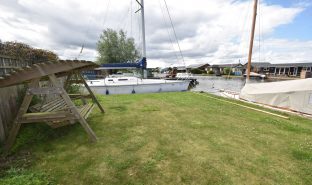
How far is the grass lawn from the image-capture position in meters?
2.99

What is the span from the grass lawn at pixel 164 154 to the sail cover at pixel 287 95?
3374mm

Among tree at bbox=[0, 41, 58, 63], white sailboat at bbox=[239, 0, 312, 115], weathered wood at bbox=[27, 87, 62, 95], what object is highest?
tree at bbox=[0, 41, 58, 63]

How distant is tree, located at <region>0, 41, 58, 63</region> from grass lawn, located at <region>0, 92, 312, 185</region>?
3.10 m

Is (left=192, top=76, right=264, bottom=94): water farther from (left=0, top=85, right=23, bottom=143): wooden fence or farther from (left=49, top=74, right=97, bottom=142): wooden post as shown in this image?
(left=0, top=85, right=23, bottom=143): wooden fence

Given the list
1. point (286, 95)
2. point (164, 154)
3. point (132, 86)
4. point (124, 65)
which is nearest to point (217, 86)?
point (132, 86)

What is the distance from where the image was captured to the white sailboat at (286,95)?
27.2ft

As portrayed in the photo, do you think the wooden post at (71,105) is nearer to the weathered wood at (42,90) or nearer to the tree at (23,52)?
the weathered wood at (42,90)

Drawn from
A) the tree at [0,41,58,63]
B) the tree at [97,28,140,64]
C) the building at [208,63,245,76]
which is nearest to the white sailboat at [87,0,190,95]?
the tree at [0,41,58,63]

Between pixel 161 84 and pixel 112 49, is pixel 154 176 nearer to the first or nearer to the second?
Result: pixel 161 84

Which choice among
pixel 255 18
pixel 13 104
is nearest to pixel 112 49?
pixel 255 18

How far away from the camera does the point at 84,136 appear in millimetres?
4641

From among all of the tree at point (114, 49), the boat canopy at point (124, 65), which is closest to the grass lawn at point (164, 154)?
the boat canopy at point (124, 65)

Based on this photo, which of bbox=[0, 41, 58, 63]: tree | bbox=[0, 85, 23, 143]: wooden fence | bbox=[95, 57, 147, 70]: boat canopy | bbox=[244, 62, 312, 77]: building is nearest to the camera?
bbox=[0, 85, 23, 143]: wooden fence

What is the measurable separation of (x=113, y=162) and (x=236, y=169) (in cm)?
236
